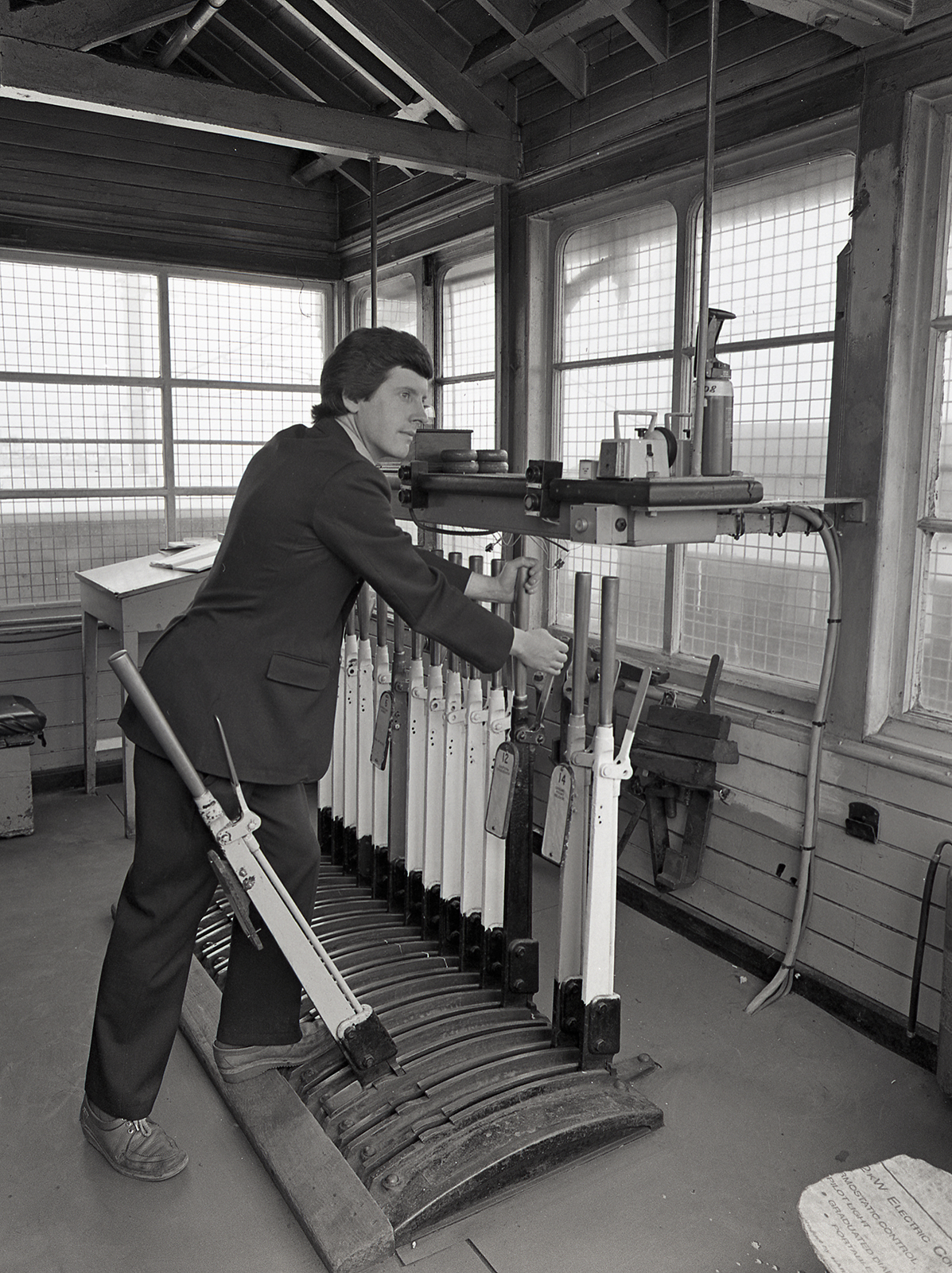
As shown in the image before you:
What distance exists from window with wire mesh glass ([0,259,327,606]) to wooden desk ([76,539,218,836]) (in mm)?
490

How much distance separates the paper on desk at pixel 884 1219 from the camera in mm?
1778

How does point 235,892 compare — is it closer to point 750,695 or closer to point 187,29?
point 750,695

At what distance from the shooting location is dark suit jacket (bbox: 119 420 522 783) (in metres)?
2.31

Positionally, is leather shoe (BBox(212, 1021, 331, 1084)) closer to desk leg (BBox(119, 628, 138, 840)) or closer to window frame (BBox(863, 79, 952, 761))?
window frame (BBox(863, 79, 952, 761))

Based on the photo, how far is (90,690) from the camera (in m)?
5.16

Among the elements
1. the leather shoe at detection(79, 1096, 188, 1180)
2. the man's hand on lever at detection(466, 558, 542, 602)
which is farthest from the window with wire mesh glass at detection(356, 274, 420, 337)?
the leather shoe at detection(79, 1096, 188, 1180)

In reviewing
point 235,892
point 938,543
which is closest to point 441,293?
point 938,543

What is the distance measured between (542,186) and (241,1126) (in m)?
3.61

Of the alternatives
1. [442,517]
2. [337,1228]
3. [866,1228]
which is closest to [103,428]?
[442,517]

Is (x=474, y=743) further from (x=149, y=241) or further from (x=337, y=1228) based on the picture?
(x=149, y=241)

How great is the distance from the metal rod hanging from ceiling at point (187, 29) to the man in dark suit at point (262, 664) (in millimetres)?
2654

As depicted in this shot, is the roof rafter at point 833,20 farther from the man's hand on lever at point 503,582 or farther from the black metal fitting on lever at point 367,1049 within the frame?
the black metal fitting on lever at point 367,1049

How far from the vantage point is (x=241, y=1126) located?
254cm

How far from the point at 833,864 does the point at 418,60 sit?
131 inches
